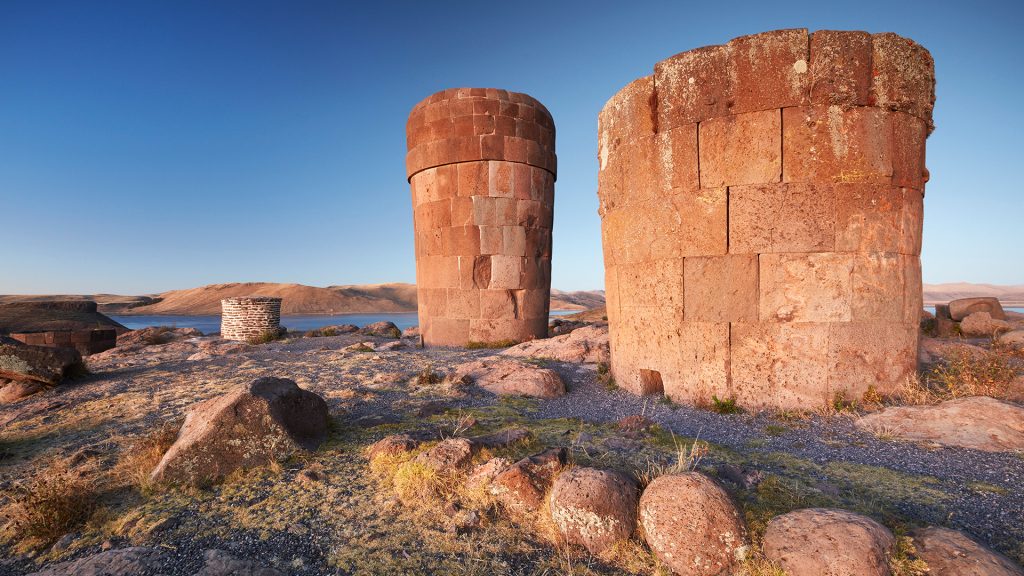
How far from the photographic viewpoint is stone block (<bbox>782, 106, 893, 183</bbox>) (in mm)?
4602

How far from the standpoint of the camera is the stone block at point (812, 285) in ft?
15.2

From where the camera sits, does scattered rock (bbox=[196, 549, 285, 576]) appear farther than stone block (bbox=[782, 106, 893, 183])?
No

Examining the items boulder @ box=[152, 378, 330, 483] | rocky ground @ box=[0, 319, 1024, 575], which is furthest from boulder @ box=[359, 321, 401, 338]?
boulder @ box=[152, 378, 330, 483]

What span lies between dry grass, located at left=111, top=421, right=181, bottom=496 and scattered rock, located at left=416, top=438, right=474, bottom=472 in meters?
1.82

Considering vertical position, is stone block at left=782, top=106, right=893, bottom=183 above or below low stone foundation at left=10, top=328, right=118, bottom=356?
above

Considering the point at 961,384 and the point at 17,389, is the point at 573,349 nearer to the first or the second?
the point at 961,384

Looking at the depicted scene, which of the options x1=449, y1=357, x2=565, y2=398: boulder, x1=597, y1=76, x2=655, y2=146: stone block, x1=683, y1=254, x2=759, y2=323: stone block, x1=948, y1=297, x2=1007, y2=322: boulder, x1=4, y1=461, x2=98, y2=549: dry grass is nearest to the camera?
x1=4, y1=461, x2=98, y2=549: dry grass

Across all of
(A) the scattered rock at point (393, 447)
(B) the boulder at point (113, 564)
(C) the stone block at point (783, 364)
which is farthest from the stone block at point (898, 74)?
(B) the boulder at point (113, 564)

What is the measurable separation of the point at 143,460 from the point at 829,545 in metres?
4.40

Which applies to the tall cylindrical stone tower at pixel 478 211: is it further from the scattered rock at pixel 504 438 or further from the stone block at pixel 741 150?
the scattered rock at pixel 504 438

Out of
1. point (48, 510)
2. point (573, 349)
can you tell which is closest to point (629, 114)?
point (573, 349)

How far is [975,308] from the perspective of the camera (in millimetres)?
11750

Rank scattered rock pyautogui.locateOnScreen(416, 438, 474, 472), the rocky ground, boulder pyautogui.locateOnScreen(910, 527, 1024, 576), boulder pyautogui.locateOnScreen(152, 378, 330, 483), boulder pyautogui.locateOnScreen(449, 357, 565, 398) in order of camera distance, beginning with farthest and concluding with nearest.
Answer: boulder pyautogui.locateOnScreen(449, 357, 565, 398), boulder pyautogui.locateOnScreen(152, 378, 330, 483), scattered rock pyautogui.locateOnScreen(416, 438, 474, 472), the rocky ground, boulder pyautogui.locateOnScreen(910, 527, 1024, 576)

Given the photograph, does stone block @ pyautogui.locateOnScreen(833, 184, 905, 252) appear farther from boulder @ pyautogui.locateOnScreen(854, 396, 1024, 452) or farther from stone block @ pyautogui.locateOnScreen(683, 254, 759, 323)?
boulder @ pyautogui.locateOnScreen(854, 396, 1024, 452)
